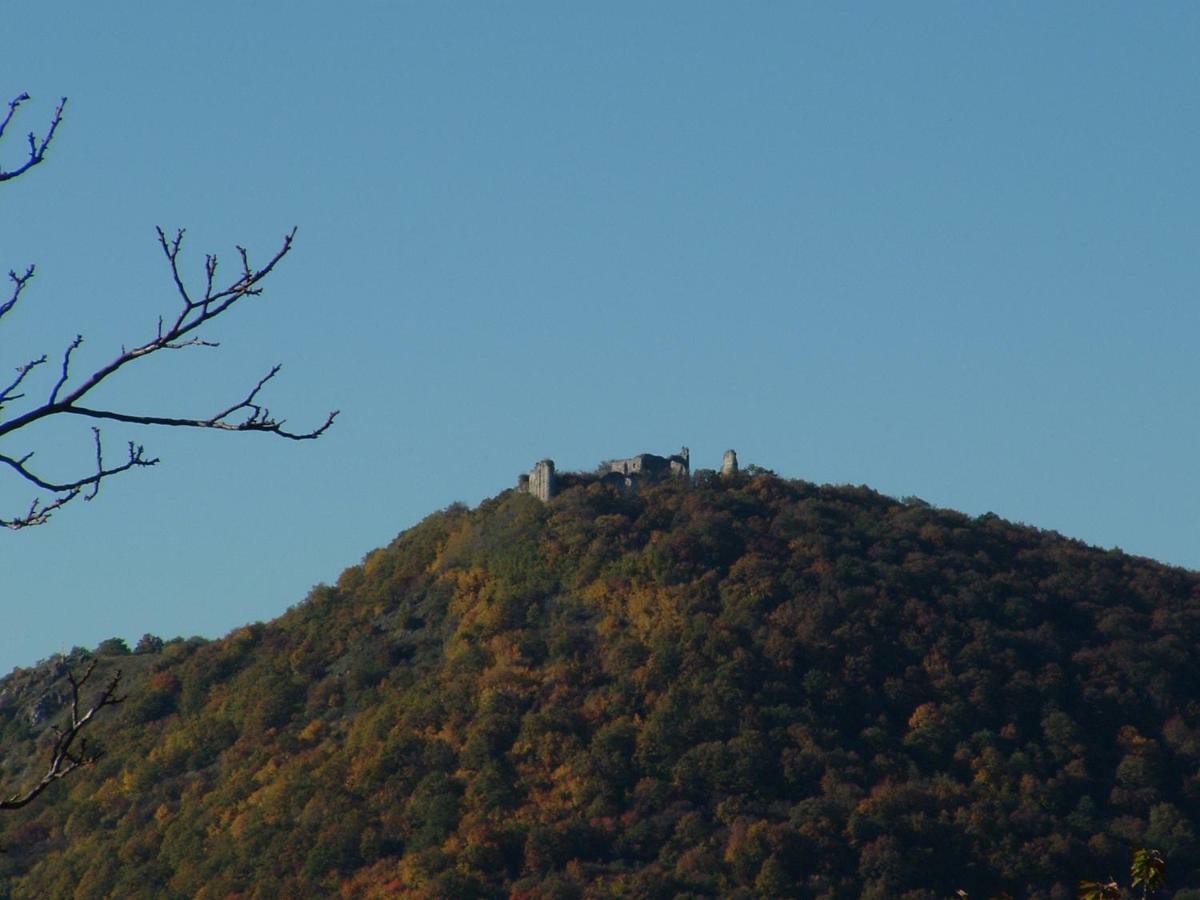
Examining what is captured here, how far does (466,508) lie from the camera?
87.8 m

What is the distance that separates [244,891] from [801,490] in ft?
102

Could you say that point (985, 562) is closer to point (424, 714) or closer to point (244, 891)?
point (424, 714)

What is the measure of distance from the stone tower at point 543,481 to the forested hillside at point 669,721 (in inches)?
24.5

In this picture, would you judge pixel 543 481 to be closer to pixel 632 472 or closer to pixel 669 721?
pixel 632 472

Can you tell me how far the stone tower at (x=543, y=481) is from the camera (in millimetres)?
84125

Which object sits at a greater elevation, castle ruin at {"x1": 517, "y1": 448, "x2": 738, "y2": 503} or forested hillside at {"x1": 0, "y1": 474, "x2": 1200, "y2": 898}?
castle ruin at {"x1": 517, "y1": 448, "x2": 738, "y2": 503}

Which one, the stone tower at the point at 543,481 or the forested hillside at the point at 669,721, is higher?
the stone tower at the point at 543,481

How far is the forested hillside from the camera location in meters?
64.6

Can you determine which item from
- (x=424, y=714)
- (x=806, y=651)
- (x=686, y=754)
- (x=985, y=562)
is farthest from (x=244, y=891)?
(x=985, y=562)

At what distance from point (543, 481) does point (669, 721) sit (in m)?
16.7

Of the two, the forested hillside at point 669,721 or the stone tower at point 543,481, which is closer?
the forested hillside at point 669,721

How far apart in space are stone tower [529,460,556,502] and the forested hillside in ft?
2.05

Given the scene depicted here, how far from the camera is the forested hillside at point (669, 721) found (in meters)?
64.6

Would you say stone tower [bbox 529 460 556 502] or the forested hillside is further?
stone tower [bbox 529 460 556 502]
